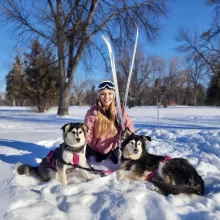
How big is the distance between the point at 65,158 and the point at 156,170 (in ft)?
4.39

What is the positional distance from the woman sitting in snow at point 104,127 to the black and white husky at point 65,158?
755 millimetres

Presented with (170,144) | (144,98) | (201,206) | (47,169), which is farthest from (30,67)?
(144,98)

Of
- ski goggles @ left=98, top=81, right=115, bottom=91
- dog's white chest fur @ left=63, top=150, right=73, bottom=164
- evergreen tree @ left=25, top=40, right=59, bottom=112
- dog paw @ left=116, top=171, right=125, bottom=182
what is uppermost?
evergreen tree @ left=25, top=40, right=59, bottom=112

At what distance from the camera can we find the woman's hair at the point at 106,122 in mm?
4199

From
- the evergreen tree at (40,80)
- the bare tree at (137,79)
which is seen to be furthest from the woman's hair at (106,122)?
the bare tree at (137,79)

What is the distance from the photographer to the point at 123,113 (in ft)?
14.2

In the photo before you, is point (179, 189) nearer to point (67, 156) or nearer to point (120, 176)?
point (120, 176)

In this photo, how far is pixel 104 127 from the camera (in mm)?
4230

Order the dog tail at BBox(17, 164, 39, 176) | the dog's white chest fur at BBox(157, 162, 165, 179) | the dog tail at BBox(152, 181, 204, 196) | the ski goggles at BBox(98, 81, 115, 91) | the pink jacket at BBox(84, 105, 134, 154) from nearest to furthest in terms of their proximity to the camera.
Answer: the dog tail at BBox(152, 181, 204, 196)
the dog's white chest fur at BBox(157, 162, 165, 179)
the dog tail at BBox(17, 164, 39, 176)
the ski goggles at BBox(98, 81, 115, 91)
the pink jacket at BBox(84, 105, 134, 154)

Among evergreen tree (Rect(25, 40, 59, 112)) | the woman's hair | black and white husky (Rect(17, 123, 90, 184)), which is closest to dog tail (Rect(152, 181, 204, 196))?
black and white husky (Rect(17, 123, 90, 184))

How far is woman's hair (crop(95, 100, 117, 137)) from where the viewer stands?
4199mm

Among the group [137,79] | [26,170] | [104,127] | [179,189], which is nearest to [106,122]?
[104,127]

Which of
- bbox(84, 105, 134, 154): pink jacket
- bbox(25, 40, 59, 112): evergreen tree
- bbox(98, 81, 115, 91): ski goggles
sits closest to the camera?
bbox(98, 81, 115, 91): ski goggles

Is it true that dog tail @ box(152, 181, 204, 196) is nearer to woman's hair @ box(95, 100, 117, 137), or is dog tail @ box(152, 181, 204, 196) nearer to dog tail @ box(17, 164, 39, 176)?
woman's hair @ box(95, 100, 117, 137)
